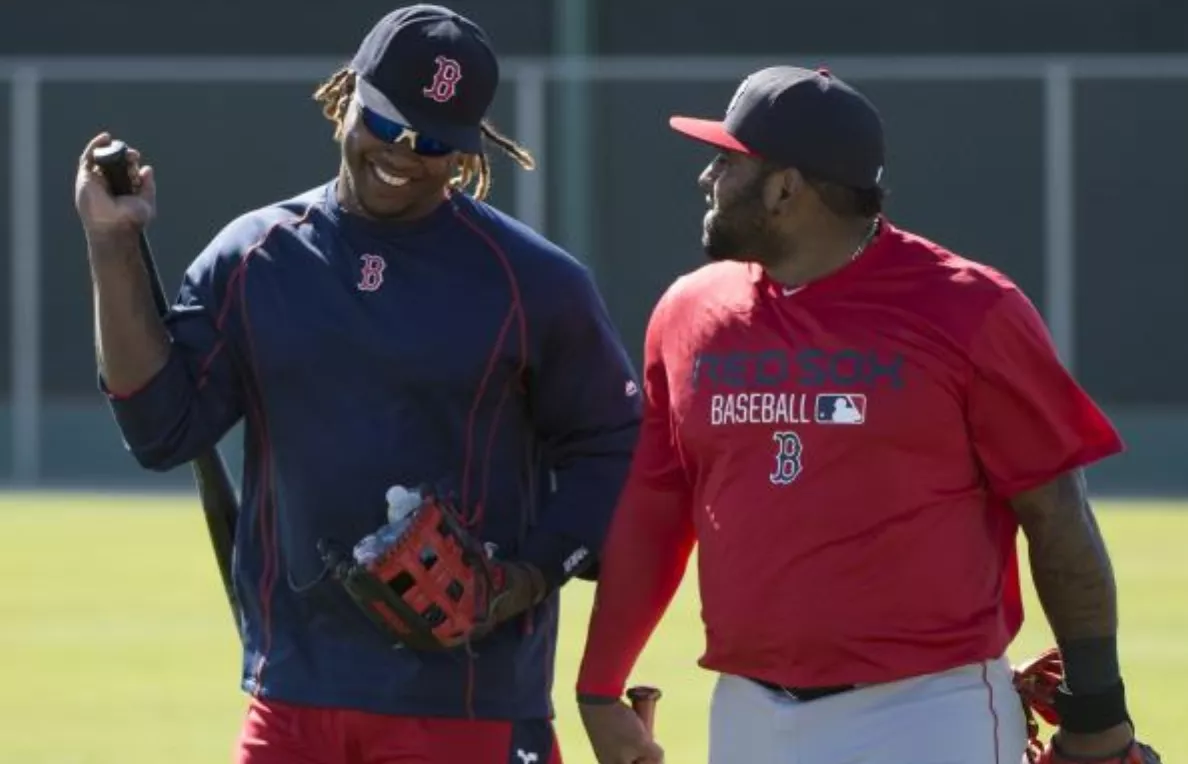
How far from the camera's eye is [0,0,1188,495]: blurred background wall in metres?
22.5

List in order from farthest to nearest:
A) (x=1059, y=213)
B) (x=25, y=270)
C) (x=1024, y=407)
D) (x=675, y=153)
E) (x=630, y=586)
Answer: (x=25, y=270), (x=675, y=153), (x=1059, y=213), (x=630, y=586), (x=1024, y=407)

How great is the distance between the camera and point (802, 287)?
5.77m

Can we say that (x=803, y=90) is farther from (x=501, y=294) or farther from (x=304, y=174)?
(x=304, y=174)

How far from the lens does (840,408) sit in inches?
221

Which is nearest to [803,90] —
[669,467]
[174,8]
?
[669,467]

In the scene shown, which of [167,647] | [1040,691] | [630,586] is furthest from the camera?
[167,647]

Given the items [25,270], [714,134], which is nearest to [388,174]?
[714,134]

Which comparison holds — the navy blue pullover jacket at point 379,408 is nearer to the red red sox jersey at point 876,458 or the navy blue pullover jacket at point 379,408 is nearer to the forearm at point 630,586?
the forearm at point 630,586

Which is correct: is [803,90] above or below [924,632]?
above

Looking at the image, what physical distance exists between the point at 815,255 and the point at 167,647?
796cm

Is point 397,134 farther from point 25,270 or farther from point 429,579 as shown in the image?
point 25,270

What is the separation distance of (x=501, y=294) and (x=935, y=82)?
16775mm

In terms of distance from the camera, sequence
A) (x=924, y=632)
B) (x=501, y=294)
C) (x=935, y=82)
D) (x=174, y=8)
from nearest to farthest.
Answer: (x=924, y=632) < (x=501, y=294) < (x=935, y=82) < (x=174, y=8)

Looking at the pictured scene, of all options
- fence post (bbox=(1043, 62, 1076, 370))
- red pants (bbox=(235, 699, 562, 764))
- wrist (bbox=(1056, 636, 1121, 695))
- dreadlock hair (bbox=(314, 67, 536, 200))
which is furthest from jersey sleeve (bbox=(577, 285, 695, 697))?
fence post (bbox=(1043, 62, 1076, 370))
